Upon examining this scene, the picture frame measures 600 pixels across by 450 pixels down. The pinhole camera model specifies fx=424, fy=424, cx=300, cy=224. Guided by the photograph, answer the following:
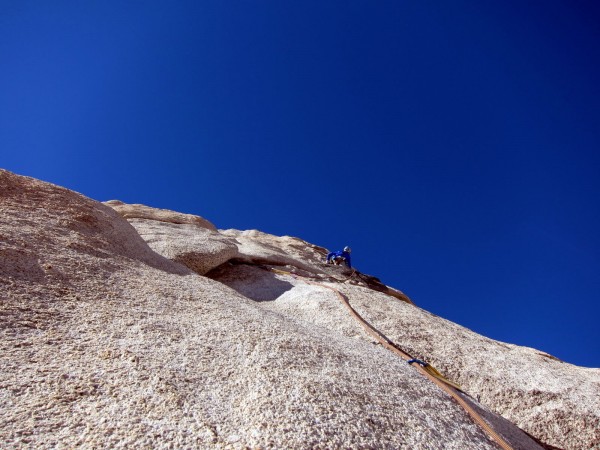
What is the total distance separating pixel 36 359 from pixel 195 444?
64.5 inches

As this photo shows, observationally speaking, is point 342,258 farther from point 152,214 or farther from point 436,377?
point 436,377

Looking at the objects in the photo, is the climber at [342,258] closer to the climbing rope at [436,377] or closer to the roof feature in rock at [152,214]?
the roof feature in rock at [152,214]

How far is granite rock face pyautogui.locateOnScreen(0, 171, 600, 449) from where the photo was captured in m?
3.00

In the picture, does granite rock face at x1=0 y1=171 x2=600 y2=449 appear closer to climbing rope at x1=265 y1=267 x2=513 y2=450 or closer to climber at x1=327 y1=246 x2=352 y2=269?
climbing rope at x1=265 y1=267 x2=513 y2=450

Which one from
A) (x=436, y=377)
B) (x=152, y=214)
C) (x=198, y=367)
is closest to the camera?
(x=198, y=367)

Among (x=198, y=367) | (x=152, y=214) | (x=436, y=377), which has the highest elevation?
(x=152, y=214)

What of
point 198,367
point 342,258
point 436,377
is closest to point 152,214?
point 342,258

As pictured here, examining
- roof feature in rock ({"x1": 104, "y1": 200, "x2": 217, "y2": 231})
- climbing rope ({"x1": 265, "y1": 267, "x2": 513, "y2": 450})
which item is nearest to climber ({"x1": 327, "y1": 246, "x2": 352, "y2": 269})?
roof feature in rock ({"x1": 104, "y1": 200, "x2": 217, "y2": 231})

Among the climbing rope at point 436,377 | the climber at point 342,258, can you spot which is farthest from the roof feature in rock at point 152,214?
the climbing rope at point 436,377

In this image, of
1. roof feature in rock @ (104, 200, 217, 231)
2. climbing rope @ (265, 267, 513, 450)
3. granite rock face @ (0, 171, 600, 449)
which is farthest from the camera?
roof feature in rock @ (104, 200, 217, 231)

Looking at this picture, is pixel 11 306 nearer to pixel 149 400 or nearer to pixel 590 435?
pixel 149 400

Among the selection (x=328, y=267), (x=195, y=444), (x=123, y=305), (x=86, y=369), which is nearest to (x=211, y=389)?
(x=195, y=444)

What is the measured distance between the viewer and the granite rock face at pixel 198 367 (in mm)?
2996

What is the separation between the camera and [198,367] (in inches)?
153
